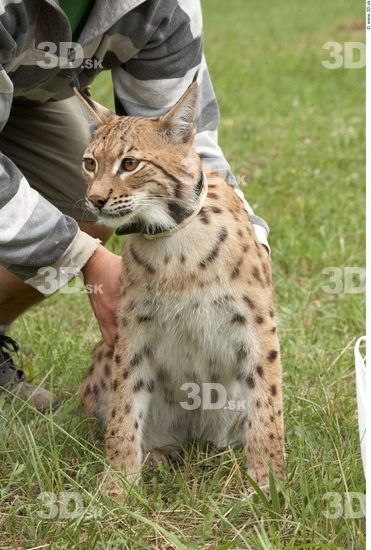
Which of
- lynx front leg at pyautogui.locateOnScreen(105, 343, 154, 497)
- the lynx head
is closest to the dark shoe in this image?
lynx front leg at pyautogui.locateOnScreen(105, 343, 154, 497)

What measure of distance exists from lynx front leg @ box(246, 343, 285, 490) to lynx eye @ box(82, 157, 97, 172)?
2.85ft

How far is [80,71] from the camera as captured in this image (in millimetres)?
3412

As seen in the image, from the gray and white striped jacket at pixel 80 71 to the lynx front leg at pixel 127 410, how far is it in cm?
40

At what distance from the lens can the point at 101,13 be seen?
121 inches

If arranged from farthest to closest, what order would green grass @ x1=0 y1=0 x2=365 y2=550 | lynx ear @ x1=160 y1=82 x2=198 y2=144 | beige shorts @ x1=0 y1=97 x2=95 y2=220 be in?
beige shorts @ x1=0 y1=97 x2=95 y2=220 → lynx ear @ x1=160 y1=82 x2=198 y2=144 → green grass @ x1=0 y1=0 x2=365 y2=550

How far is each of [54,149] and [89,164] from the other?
1011 mm

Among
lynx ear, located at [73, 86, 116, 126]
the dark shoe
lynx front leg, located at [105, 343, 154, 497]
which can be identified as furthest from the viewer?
the dark shoe

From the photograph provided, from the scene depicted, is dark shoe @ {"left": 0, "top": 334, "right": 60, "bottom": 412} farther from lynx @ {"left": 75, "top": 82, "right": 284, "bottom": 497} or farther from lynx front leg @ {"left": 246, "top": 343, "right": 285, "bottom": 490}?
lynx front leg @ {"left": 246, "top": 343, "right": 285, "bottom": 490}

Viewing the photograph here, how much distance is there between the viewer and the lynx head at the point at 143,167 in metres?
2.86

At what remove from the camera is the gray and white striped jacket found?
2.91m

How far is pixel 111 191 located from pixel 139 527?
3.41ft

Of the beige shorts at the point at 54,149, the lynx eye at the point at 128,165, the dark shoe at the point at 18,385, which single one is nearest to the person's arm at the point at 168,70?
the beige shorts at the point at 54,149

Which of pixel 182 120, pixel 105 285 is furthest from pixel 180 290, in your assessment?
pixel 182 120
